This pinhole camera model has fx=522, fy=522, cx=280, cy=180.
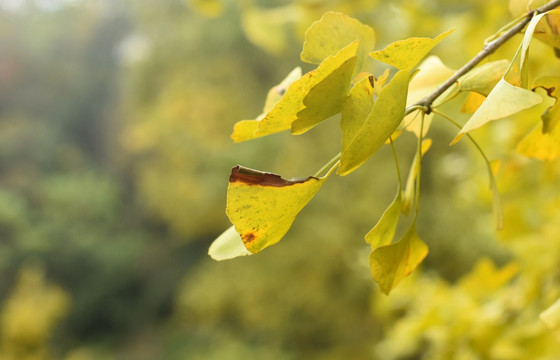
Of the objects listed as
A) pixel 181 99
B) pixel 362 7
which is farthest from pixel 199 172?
pixel 362 7

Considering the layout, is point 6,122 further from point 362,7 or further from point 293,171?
point 362,7

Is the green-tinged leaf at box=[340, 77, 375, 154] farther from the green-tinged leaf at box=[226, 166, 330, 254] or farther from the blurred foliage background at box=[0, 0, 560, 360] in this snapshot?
the blurred foliage background at box=[0, 0, 560, 360]

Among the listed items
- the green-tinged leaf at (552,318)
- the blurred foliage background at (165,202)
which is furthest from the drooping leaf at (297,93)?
the blurred foliage background at (165,202)

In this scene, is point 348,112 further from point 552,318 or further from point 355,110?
point 552,318

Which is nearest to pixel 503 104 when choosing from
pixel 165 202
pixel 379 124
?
pixel 379 124

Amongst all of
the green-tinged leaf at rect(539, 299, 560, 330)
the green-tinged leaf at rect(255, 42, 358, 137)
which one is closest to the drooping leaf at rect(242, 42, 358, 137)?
the green-tinged leaf at rect(255, 42, 358, 137)
